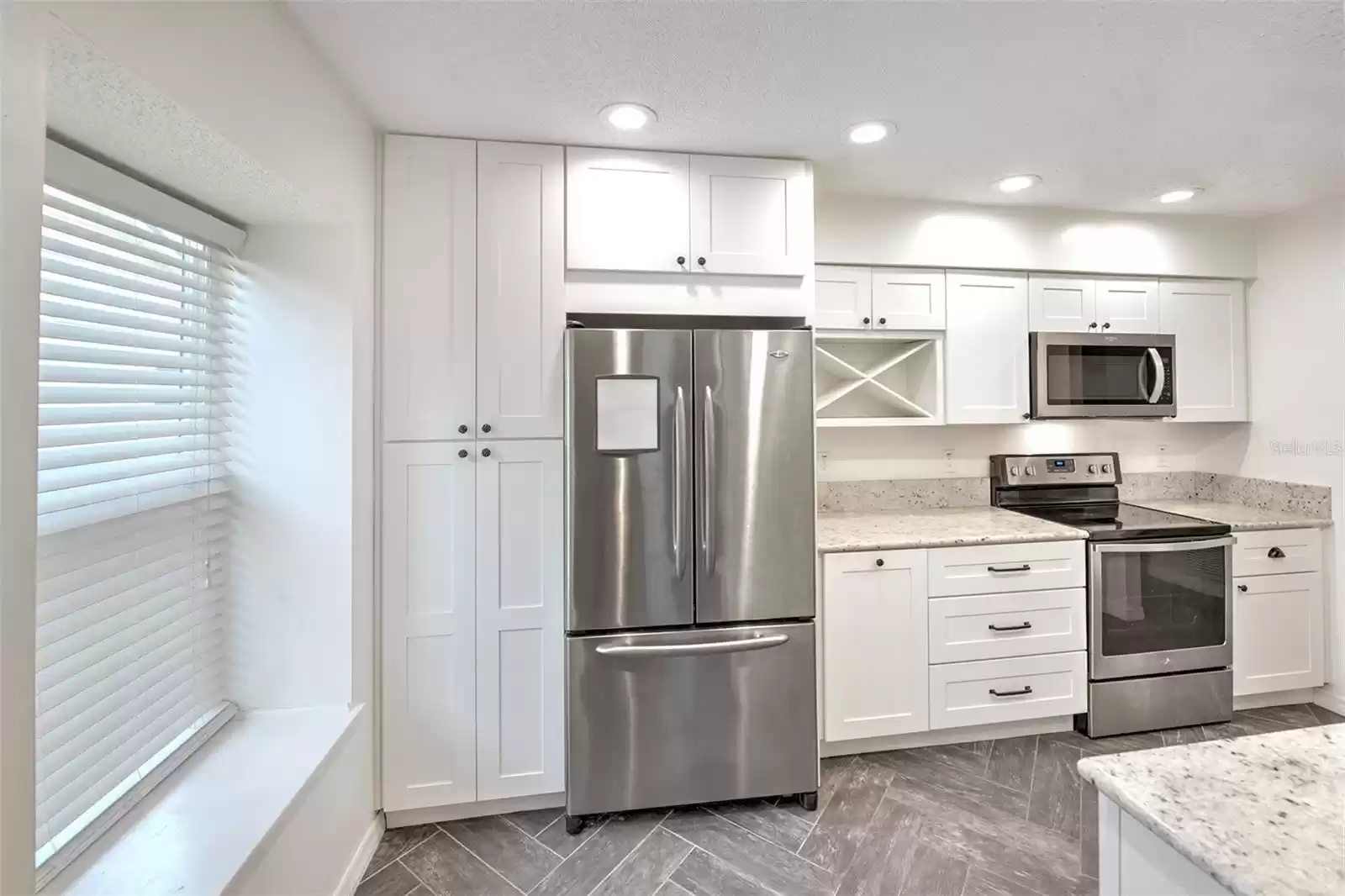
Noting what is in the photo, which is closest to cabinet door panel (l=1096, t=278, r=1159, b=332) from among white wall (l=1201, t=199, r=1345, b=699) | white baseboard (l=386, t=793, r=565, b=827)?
white wall (l=1201, t=199, r=1345, b=699)

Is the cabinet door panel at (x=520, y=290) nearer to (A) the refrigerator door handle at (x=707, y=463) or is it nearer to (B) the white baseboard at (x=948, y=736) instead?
(A) the refrigerator door handle at (x=707, y=463)

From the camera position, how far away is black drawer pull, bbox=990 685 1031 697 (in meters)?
2.53

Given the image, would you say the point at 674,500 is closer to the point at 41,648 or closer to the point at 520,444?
the point at 520,444

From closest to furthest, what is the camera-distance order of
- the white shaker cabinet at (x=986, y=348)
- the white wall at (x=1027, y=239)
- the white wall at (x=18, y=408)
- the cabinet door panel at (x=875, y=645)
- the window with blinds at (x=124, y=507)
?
the white wall at (x=18, y=408) → the window with blinds at (x=124, y=507) → the cabinet door panel at (x=875, y=645) → the white wall at (x=1027, y=239) → the white shaker cabinet at (x=986, y=348)

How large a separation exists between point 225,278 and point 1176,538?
3.71 metres

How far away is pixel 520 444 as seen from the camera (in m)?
2.08

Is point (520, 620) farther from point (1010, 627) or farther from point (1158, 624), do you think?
point (1158, 624)

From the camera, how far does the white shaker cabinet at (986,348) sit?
2811 millimetres

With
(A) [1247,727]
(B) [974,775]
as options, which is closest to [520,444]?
(B) [974,775]

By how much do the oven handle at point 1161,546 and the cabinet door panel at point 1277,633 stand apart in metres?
0.25

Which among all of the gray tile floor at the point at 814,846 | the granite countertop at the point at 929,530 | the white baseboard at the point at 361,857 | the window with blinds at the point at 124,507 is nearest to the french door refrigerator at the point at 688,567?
the gray tile floor at the point at 814,846

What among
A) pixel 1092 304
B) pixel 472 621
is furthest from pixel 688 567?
pixel 1092 304

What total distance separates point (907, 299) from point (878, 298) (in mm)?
141

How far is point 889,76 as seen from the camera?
1.69 metres
